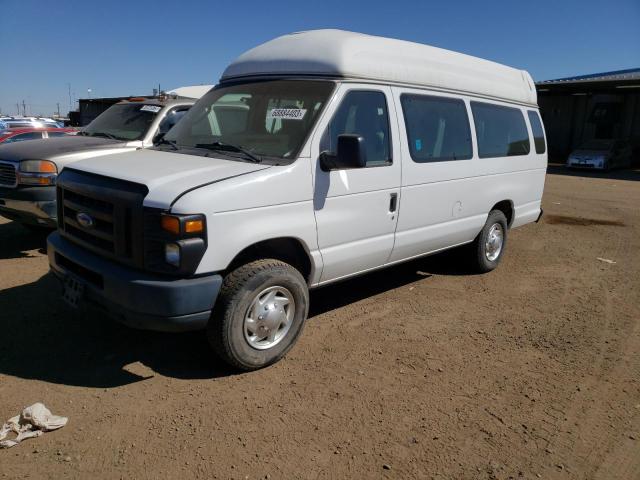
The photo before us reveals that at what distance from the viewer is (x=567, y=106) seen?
31.1m

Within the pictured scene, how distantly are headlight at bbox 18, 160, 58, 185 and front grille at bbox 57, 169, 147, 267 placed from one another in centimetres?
238

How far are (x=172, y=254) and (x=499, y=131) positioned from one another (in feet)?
14.8

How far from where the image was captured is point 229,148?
4.07 metres

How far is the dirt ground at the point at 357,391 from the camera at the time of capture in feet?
9.46

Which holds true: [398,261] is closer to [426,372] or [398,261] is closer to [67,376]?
[426,372]

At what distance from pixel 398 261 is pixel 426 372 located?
133 cm

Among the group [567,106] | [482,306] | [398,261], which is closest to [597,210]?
[482,306]

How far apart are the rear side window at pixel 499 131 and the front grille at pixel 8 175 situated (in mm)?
5470

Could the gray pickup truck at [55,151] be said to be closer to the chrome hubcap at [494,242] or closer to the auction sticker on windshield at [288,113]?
the auction sticker on windshield at [288,113]

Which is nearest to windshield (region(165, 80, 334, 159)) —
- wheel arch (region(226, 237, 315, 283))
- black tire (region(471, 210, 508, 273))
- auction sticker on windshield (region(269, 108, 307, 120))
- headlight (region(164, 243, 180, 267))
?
auction sticker on windshield (region(269, 108, 307, 120))

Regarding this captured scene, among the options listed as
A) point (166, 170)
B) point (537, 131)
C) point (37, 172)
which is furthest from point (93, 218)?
point (537, 131)

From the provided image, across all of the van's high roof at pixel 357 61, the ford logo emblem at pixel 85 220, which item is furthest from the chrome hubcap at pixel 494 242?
the ford logo emblem at pixel 85 220

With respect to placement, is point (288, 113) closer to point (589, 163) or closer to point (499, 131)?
point (499, 131)

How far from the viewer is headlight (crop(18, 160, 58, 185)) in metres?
6.16
